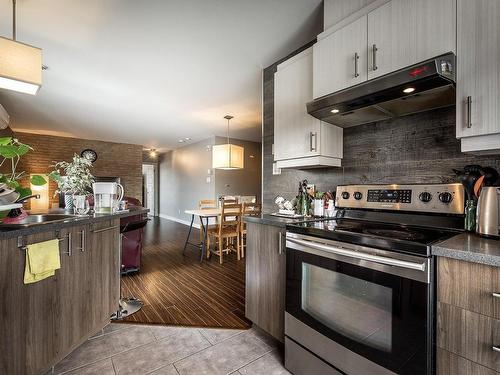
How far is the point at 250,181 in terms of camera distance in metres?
7.44

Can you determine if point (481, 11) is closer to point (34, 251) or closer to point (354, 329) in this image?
point (354, 329)

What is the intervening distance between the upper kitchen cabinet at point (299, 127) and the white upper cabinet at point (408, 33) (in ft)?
1.78

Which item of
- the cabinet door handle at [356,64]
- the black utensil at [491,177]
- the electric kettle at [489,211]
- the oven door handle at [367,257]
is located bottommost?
the oven door handle at [367,257]

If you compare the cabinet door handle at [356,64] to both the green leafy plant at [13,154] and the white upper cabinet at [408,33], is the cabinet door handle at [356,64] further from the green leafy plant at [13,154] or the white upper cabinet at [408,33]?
the green leafy plant at [13,154]

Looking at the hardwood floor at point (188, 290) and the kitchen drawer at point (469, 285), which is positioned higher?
the kitchen drawer at point (469, 285)

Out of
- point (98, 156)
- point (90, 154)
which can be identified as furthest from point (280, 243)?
point (98, 156)

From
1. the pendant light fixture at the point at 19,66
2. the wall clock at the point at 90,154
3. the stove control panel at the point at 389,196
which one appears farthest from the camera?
the wall clock at the point at 90,154

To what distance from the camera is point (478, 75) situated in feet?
3.77

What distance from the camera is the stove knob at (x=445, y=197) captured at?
1.39 metres

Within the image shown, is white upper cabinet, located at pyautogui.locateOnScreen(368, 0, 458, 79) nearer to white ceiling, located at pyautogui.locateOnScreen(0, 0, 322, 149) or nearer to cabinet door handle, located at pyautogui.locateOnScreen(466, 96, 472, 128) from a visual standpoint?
cabinet door handle, located at pyautogui.locateOnScreen(466, 96, 472, 128)

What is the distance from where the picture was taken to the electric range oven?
99 cm

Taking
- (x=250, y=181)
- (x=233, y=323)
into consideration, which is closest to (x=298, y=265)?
(x=233, y=323)

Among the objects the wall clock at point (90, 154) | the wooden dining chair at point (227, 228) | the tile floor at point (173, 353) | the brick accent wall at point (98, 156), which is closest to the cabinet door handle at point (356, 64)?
the tile floor at point (173, 353)

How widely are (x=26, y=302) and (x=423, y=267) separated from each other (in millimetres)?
1870
